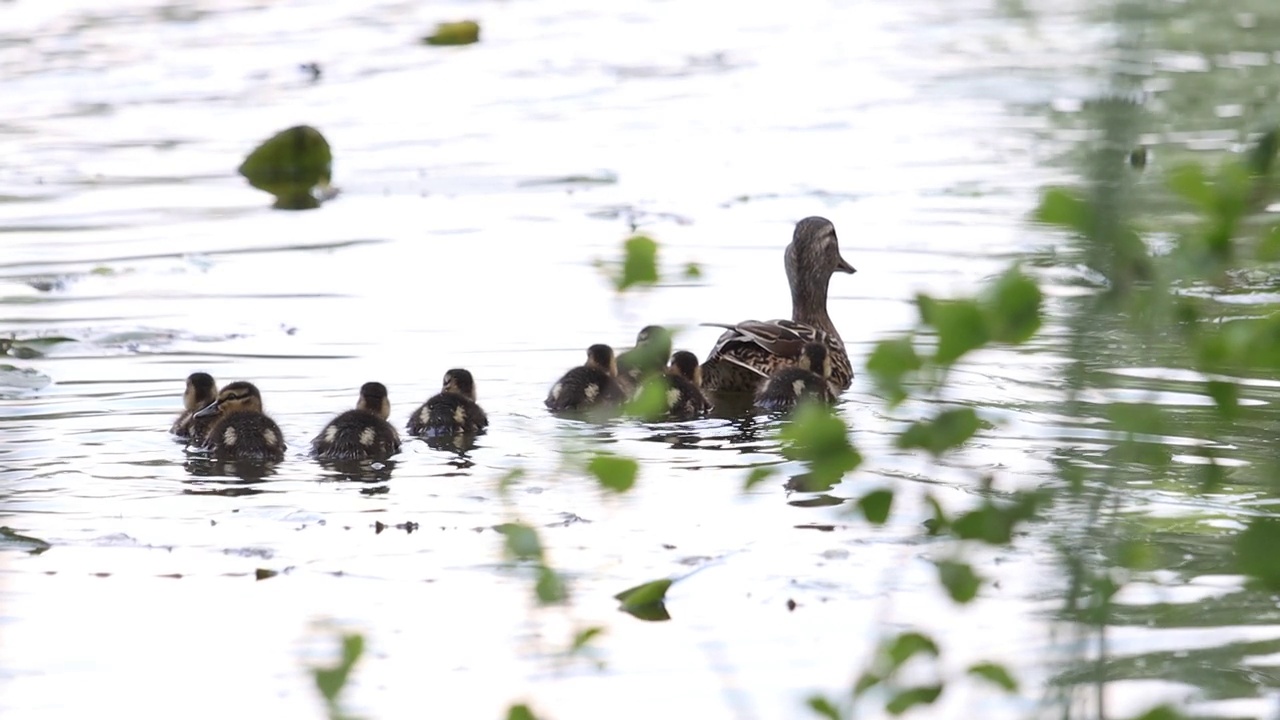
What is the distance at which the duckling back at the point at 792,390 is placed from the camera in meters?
7.30

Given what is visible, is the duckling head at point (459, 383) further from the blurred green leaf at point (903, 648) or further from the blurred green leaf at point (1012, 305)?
the blurred green leaf at point (1012, 305)

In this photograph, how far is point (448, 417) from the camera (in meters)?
6.62

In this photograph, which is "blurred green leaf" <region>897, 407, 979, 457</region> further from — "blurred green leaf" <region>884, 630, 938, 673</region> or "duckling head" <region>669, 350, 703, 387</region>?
"duckling head" <region>669, 350, 703, 387</region>

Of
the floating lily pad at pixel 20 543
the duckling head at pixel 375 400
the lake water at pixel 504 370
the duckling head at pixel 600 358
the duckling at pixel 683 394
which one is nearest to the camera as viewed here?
the lake water at pixel 504 370

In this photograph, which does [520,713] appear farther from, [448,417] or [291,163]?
[291,163]

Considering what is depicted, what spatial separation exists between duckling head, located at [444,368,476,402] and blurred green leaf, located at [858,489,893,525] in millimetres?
4329

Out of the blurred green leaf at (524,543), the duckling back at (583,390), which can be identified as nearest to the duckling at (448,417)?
the duckling back at (583,390)

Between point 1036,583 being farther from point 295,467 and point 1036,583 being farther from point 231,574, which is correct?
point 295,467

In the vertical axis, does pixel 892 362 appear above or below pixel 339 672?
above

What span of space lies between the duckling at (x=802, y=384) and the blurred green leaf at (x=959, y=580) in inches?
171

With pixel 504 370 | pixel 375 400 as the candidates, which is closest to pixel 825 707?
pixel 375 400

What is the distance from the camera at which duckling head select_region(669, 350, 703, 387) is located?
7508 millimetres

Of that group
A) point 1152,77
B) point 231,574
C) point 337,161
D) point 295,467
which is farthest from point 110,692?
point 1152,77

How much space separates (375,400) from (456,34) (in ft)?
41.2
